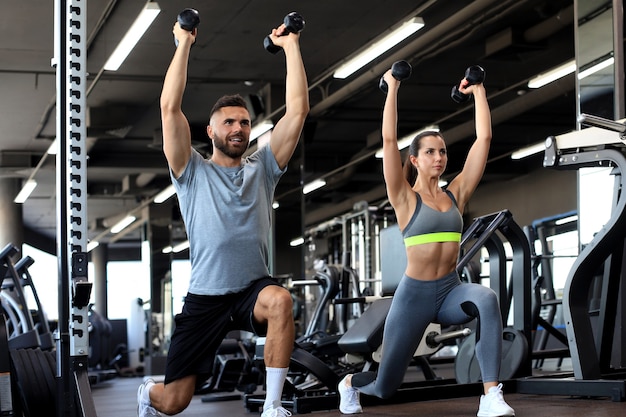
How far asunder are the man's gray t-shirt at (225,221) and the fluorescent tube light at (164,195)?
12788 millimetres

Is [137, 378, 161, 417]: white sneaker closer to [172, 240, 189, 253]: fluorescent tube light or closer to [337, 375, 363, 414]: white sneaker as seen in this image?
[337, 375, 363, 414]: white sneaker

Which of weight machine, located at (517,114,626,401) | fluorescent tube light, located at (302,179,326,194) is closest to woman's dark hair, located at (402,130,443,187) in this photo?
weight machine, located at (517,114,626,401)

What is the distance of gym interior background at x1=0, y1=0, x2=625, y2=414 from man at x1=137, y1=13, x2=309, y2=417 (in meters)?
1.99

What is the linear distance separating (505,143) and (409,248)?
11038mm

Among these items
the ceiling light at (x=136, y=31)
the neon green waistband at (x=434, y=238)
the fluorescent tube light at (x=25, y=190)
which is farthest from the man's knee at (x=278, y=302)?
the fluorescent tube light at (x=25, y=190)

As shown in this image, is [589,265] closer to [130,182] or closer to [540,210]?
[540,210]

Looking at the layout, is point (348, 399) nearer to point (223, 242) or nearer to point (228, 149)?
point (223, 242)

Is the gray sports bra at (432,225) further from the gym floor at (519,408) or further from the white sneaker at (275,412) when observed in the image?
the white sneaker at (275,412)

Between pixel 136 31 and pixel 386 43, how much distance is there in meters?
2.28

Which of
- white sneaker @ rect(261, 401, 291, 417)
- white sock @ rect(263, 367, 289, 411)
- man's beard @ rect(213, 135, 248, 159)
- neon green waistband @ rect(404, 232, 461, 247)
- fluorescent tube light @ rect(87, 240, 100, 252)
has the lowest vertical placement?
white sneaker @ rect(261, 401, 291, 417)

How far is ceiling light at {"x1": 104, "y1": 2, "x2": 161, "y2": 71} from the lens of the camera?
740cm

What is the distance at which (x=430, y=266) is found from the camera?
3.61m

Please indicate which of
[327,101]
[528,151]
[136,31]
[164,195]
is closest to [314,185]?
[164,195]

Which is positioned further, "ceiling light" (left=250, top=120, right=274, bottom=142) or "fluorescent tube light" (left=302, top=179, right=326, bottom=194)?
"fluorescent tube light" (left=302, top=179, right=326, bottom=194)
